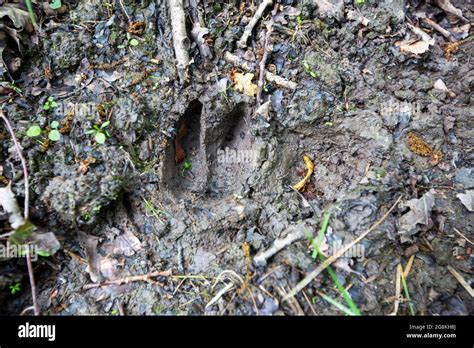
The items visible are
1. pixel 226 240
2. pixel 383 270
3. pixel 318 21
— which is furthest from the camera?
pixel 318 21

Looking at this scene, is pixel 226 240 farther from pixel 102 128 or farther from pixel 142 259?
pixel 102 128

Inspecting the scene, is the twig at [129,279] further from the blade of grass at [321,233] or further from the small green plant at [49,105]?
the small green plant at [49,105]

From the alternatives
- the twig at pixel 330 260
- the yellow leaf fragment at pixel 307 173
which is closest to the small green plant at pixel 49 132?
the yellow leaf fragment at pixel 307 173

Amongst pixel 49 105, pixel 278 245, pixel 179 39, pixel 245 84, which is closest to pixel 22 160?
pixel 49 105

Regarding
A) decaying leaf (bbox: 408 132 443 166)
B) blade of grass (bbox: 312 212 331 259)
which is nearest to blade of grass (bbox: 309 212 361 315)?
blade of grass (bbox: 312 212 331 259)
